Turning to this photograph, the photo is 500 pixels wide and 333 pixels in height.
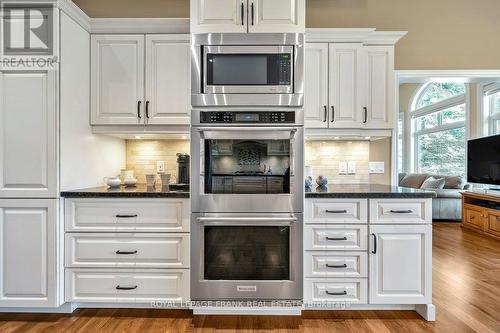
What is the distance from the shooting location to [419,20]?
123 inches

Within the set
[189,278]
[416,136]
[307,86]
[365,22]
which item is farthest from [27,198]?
[416,136]

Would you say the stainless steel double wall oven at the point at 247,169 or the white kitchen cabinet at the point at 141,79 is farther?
the white kitchen cabinet at the point at 141,79

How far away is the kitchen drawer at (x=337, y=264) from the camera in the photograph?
221 cm

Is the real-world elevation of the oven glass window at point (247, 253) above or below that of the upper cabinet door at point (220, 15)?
below

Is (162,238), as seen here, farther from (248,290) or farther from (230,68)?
(230,68)

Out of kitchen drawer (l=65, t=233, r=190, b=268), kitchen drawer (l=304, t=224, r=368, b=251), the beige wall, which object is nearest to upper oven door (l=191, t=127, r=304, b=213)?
kitchen drawer (l=304, t=224, r=368, b=251)

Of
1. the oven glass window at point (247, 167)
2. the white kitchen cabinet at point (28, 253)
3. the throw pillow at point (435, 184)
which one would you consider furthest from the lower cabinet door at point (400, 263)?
the throw pillow at point (435, 184)

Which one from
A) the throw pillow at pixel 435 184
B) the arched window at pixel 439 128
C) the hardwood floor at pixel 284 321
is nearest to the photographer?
the hardwood floor at pixel 284 321

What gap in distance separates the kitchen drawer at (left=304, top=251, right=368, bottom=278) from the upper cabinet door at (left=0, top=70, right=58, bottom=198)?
6.38 ft

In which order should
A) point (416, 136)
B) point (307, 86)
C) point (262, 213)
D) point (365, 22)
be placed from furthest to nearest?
point (416, 136) < point (365, 22) < point (307, 86) < point (262, 213)

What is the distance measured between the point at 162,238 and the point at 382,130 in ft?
6.84

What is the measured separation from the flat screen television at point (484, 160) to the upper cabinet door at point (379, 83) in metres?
3.25

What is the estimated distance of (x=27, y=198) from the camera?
7.06 feet

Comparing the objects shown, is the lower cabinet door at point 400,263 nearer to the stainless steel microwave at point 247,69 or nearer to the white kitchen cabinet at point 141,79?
the stainless steel microwave at point 247,69
